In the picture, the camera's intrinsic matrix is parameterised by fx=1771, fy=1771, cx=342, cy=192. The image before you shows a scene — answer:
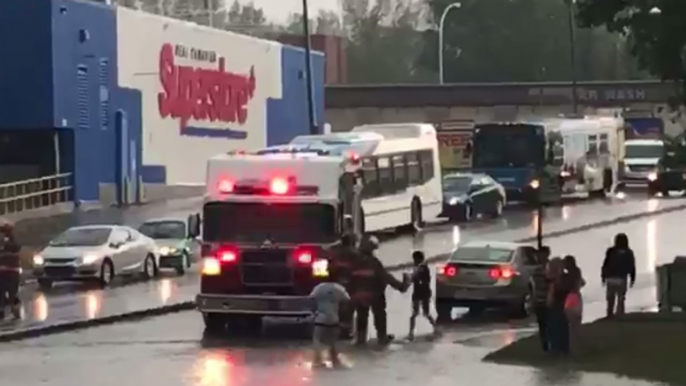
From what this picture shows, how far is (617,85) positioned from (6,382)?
85094 mm

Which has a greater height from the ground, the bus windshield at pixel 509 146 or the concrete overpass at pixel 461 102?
the concrete overpass at pixel 461 102

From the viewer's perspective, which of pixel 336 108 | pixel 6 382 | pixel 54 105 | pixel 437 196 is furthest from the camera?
pixel 336 108

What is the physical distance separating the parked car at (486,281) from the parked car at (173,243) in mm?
11340

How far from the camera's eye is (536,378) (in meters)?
22.4

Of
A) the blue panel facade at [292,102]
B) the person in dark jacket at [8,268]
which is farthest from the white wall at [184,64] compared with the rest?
the person in dark jacket at [8,268]

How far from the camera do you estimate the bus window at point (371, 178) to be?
154 feet

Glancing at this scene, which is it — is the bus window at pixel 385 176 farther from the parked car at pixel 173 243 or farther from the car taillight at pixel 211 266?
the car taillight at pixel 211 266

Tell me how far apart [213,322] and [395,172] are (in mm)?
20896

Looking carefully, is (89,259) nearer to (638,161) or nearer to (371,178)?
(371,178)

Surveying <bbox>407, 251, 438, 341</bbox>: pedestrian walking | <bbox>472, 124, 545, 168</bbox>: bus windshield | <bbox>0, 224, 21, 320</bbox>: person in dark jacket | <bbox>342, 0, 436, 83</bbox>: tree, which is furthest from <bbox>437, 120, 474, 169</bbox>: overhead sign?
<bbox>342, 0, 436, 83</bbox>: tree

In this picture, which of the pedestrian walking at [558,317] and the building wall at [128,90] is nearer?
the pedestrian walking at [558,317]

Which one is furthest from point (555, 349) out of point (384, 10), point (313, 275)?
point (384, 10)

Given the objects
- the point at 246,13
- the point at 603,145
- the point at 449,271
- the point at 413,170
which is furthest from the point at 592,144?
the point at 246,13

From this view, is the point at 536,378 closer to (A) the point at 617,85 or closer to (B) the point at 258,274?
(B) the point at 258,274
